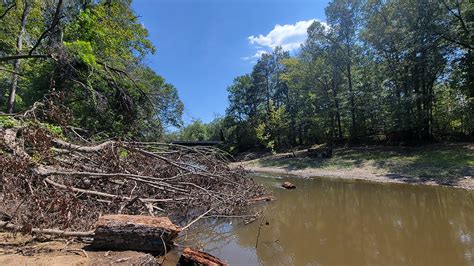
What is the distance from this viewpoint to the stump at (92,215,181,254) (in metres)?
4.14

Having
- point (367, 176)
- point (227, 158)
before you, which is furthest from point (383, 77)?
point (227, 158)

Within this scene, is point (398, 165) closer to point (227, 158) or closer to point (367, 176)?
point (367, 176)

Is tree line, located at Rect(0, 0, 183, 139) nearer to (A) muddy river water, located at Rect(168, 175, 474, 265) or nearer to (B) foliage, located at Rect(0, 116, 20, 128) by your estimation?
(B) foliage, located at Rect(0, 116, 20, 128)

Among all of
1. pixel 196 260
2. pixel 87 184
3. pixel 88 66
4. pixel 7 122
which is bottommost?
pixel 196 260

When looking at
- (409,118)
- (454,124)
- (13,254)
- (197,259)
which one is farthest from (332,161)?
(13,254)

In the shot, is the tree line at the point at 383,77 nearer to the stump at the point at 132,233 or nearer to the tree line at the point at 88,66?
the tree line at the point at 88,66

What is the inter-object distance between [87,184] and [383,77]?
21.7 meters

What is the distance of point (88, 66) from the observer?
29.5ft

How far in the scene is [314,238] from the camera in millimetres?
5910

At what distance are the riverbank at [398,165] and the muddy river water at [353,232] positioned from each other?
7.54 ft

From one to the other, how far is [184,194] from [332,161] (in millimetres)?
14266

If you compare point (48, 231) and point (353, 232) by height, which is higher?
point (48, 231)

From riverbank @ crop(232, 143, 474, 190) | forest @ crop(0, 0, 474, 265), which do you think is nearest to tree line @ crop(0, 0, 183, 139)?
forest @ crop(0, 0, 474, 265)

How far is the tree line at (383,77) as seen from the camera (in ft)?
60.4
